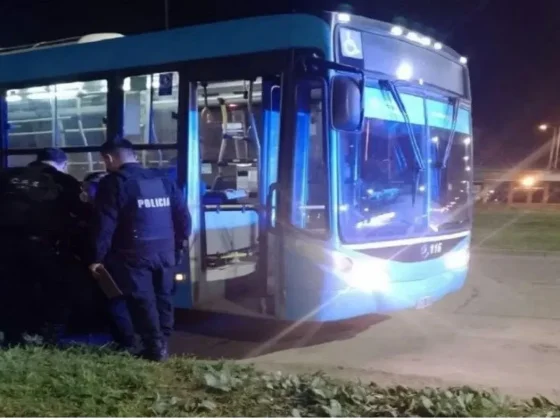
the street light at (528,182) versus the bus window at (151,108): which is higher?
the bus window at (151,108)

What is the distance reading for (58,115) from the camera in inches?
360

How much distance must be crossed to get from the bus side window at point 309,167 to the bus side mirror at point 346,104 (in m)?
0.24

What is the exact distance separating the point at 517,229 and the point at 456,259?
42.5 feet

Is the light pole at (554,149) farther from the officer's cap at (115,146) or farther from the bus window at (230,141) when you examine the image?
the officer's cap at (115,146)

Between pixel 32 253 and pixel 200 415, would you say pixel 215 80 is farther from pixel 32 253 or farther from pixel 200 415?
pixel 200 415

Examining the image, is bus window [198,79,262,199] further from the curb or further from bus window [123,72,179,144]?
the curb

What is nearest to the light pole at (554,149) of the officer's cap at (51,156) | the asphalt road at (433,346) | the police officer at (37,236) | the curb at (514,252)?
the curb at (514,252)

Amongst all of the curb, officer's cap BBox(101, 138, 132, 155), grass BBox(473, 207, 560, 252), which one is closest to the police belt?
officer's cap BBox(101, 138, 132, 155)

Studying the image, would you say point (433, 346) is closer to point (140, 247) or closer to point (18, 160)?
point (140, 247)

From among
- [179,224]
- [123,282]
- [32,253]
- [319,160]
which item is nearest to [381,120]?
[319,160]

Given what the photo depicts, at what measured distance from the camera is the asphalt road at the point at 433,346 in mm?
6973

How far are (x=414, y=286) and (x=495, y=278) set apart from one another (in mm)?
5809

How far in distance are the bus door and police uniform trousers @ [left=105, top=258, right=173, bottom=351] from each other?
3.84ft

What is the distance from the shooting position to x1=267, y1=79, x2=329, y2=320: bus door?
287 inches
